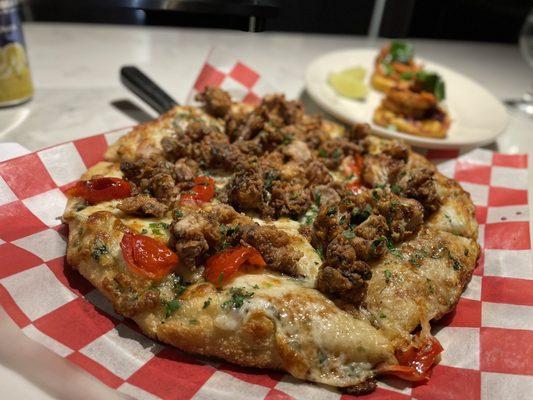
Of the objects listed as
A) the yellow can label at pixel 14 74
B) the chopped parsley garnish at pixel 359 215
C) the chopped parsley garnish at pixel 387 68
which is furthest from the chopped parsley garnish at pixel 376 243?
the chopped parsley garnish at pixel 387 68

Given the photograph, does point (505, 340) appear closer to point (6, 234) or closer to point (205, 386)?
point (205, 386)

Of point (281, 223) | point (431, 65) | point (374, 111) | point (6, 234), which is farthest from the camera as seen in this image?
point (431, 65)

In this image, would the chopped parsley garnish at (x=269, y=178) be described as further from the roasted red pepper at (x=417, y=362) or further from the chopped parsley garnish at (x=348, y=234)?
the roasted red pepper at (x=417, y=362)

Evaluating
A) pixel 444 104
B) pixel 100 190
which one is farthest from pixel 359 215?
pixel 444 104

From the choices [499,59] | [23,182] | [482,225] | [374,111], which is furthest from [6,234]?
[499,59]

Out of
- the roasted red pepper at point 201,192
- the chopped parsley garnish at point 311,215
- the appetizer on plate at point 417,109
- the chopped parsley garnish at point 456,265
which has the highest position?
the roasted red pepper at point 201,192
